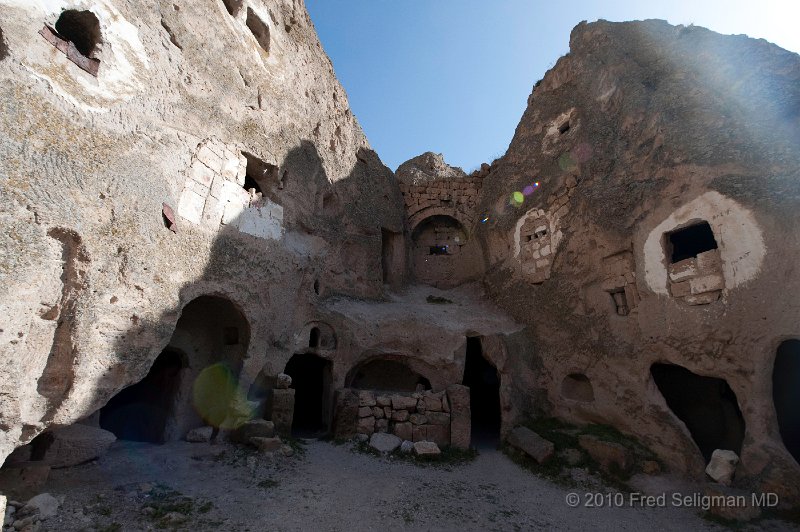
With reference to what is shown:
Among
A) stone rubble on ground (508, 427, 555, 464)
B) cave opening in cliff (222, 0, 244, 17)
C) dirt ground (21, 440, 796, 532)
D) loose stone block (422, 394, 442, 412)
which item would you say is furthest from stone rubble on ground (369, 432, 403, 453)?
cave opening in cliff (222, 0, 244, 17)

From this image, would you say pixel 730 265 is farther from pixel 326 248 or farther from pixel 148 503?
pixel 148 503

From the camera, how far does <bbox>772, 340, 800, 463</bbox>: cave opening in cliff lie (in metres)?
7.75

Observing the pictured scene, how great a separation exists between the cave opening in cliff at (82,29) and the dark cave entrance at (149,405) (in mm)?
5274

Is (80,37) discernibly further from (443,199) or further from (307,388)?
(443,199)

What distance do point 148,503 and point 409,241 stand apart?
36.0 feet

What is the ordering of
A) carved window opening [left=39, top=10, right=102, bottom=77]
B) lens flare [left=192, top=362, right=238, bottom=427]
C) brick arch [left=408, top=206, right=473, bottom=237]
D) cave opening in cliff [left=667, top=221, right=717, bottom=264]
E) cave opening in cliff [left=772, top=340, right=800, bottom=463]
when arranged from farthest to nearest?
1. brick arch [left=408, top=206, right=473, bottom=237]
2. cave opening in cliff [left=667, top=221, right=717, bottom=264]
3. lens flare [left=192, top=362, right=238, bottom=427]
4. cave opening in cliff [left=772, top=340, right=800, bottom=463]
5. carved window opening [left=39, top=10, right=102, bottom=77]

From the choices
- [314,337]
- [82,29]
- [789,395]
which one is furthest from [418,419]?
[82,29]

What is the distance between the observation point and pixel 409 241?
49.8 feet

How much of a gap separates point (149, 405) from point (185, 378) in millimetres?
1374

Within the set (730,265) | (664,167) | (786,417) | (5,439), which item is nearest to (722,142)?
(664,167)

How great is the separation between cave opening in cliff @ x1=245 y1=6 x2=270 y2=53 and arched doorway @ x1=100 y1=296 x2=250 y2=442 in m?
6.00

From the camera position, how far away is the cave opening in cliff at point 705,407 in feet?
27.5

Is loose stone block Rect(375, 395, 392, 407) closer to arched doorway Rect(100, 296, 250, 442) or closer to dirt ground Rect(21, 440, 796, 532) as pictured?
dirt ground Rect(21, 440, 796, 532)

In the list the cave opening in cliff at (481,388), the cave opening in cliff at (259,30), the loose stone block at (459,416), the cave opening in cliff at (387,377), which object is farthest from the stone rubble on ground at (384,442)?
the cave opening in cliff at (259,30)
